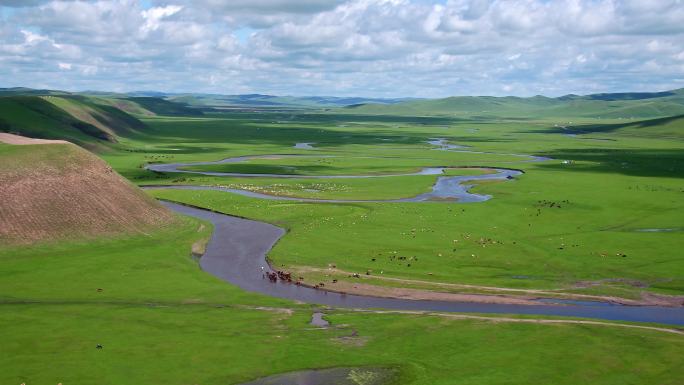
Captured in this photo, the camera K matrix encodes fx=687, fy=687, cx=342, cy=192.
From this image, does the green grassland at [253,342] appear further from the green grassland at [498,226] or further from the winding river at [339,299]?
the green grassland at [498,226]

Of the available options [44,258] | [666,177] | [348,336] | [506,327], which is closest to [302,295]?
[348,336]

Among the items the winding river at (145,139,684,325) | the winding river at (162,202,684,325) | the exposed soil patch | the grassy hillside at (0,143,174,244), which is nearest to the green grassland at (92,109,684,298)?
the winding river at (145,139,684,325)

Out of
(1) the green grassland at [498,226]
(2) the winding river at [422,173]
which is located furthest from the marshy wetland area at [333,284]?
(2) the winding river at [422,173]

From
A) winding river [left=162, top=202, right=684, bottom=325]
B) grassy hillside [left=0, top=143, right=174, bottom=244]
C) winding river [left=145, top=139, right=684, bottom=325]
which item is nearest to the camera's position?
winding river [left=162, top=202, right=684, bottom=325]

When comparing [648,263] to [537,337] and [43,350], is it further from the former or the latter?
[43,350]

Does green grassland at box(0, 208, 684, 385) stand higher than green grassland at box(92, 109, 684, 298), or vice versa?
green grassland at box(92, 109, 684, 298)

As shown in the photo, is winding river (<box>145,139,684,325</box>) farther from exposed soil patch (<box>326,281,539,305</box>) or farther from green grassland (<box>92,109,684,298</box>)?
green grassland (<box>92,109,684,298</box>)
